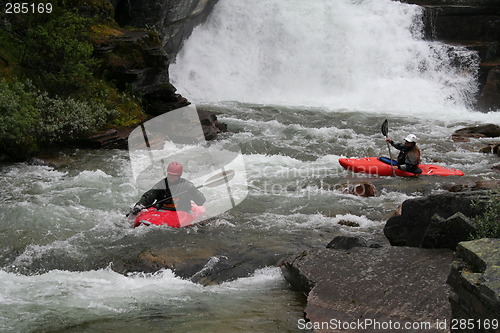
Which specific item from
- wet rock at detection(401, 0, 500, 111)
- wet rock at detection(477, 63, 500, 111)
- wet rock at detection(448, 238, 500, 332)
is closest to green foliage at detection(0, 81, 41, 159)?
wet rock at detection(448, 238, 500, 332)

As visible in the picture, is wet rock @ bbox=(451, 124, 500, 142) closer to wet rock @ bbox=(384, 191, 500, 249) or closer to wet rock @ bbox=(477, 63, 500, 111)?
wet rock @ bbox=(477, 63, 500, 111)

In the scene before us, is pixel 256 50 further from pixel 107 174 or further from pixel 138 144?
pixel 107 174

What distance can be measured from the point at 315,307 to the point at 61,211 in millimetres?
5017

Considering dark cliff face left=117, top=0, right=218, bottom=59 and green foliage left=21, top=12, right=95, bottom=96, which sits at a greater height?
dark cliff face left=117, top=0, right=218, bottom=59

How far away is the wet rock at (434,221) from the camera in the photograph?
479cm

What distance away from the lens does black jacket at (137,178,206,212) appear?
25.2 ft

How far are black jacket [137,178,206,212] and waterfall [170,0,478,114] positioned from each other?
12145 mm

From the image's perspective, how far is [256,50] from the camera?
2231cm

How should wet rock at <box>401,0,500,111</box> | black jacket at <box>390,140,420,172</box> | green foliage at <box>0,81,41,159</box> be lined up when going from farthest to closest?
wet rock at <box>401,0,500,111</box> < black jacket at <box>390,140,420,172</box> < green foliage at <box>0,81,41,159</box>

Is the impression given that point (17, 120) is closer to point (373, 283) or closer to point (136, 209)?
point (136, 209)

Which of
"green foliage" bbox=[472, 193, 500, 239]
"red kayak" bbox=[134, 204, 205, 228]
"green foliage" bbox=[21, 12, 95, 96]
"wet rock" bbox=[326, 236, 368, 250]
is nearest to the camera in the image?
"green foliage" bbox=[472, 193, 500, 239]

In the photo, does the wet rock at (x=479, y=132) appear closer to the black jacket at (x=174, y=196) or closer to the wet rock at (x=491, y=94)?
the wet rock at (x=491, y=94)

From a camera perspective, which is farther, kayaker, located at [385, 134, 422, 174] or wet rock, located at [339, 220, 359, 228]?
kayaker, located at [385, 134, 422, 174]

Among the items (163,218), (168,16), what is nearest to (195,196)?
(163,218)
